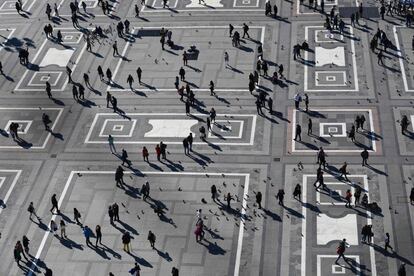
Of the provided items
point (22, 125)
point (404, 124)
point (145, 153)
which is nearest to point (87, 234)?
point (145, 153)

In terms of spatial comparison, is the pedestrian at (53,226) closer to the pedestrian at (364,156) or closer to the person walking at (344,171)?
the person walking at (344,171)

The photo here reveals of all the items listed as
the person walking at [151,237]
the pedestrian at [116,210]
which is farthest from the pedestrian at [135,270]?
the pedestrian at [116,210]

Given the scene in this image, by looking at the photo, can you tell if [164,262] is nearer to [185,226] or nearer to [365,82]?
[185,226]

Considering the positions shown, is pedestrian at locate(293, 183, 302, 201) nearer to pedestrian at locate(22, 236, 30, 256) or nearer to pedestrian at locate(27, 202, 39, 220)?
pedestrian at locate(27, 202, 39, 220)

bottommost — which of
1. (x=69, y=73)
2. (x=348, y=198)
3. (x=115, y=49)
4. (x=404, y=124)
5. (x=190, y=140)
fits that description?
(x=348, y=198)

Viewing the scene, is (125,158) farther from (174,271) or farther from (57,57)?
(57,57)

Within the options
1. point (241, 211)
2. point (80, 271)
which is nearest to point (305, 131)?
point (241, 211)
